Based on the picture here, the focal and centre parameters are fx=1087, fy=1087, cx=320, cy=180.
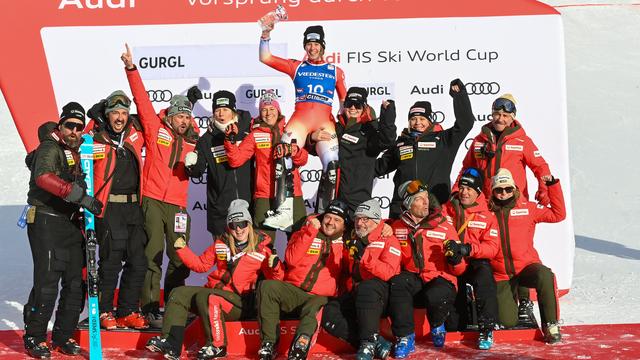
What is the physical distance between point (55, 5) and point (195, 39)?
1.31m

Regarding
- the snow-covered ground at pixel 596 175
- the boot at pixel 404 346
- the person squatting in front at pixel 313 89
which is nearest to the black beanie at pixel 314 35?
the person squatting in front at pixel 313 89

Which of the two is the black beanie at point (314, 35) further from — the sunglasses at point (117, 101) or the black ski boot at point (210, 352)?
the black ski boot at point (210, 352)

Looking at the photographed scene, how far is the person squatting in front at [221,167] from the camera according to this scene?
8.60 metres

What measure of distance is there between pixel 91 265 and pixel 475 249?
2.74 metres

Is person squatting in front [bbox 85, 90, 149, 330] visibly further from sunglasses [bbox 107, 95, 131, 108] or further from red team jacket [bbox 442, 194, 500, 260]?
red team jacket [bbox 442, 194, 500, 260]

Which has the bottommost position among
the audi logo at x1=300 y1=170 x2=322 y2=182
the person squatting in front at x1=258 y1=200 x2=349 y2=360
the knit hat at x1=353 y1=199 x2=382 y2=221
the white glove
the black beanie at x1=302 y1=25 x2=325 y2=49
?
the person squatting in front at x1=258 y1=200 x2=349 y2=360

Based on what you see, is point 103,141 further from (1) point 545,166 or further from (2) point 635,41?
(2) point 635,41

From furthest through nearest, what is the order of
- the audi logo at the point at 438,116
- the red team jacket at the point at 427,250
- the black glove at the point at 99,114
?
the audi logo at the point at 438,116, the black glove at the point at 99,114, the red team jacket at the point at 427,250

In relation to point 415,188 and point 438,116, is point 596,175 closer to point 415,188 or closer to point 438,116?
point 438,116

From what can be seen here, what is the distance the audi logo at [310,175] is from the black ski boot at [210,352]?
8.23ft

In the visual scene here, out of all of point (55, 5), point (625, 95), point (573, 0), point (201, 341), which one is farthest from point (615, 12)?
point (201, 341)

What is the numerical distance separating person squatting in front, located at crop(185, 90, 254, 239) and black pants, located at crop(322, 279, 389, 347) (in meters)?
1.13

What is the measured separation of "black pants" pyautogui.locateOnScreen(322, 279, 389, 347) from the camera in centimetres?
752

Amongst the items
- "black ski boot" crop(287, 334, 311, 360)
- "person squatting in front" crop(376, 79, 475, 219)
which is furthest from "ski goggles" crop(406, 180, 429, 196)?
"black ski boot" crop(287, 334, 311, 360)
